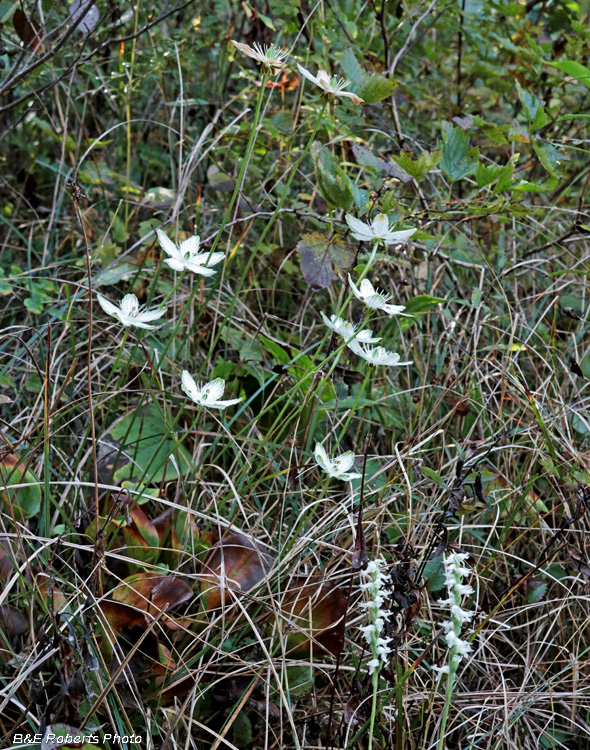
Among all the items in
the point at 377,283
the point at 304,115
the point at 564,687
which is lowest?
the point at 564,687

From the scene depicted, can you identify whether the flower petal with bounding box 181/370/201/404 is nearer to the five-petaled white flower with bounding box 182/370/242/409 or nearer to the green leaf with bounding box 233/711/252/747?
the five-petaled white flower with bounding box 182/370/242/409

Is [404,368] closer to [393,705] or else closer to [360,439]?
[360,439]

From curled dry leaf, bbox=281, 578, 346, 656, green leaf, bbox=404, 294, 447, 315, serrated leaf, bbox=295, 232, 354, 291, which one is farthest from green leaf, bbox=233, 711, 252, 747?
green leaf, bbox=404, 294, 447, 315

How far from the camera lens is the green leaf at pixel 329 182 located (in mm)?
1300

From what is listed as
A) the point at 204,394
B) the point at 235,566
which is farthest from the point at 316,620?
the point at 204,394

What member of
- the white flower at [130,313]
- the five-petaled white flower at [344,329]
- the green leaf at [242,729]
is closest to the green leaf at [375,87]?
the five-petaled white flower at [344,329]

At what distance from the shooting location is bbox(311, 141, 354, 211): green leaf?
51.2 inches

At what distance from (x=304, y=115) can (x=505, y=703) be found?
1655mm

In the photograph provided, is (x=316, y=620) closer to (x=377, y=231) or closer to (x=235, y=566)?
(x=235, y=566)

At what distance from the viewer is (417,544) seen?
1481 millimetres

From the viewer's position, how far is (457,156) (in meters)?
1.46

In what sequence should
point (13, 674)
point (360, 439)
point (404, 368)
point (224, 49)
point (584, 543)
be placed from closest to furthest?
1. point (13, 674)
2. point (584, 543)
3. point (360, 439)
4. point (404, 368)
5. point (224, 49)

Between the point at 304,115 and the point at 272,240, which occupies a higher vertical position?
the point at 304,115

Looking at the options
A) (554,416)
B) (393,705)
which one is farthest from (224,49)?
(393,705)
